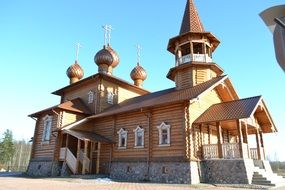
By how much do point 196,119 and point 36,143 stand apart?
13.8 metres

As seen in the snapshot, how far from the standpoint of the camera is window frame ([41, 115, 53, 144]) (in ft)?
67.1

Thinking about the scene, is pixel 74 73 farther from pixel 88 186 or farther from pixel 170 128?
pixel 88 186

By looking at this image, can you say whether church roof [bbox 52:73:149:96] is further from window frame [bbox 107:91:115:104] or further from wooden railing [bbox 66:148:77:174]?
wooden railing [bbox 66:148:77:174]

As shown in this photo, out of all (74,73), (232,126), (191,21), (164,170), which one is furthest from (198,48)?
(74,73)

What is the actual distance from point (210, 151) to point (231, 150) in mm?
1146

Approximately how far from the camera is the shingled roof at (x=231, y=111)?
13.5 m

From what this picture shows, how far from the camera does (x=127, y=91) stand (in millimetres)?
24484

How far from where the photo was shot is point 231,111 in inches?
563

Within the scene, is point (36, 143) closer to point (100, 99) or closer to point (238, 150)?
point (100, 99)

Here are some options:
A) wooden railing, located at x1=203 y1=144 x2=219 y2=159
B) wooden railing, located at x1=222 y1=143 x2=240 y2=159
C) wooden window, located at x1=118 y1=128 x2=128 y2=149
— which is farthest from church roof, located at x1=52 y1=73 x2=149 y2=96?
wooden railing, located at x1=222 y1=143 x2=240 y2=159

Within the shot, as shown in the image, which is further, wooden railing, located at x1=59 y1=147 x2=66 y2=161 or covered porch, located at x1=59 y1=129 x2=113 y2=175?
wooden railing, located at x1=59 y1=147 x2=66 y2=161

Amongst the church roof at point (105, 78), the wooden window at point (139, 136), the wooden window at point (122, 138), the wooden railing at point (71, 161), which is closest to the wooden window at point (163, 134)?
the wooden window at point (139, 136)

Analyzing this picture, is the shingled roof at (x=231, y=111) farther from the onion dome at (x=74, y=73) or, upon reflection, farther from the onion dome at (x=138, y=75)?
the onion dome at (x=74, y=73)

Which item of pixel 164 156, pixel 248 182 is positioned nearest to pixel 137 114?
pixel 164 156
